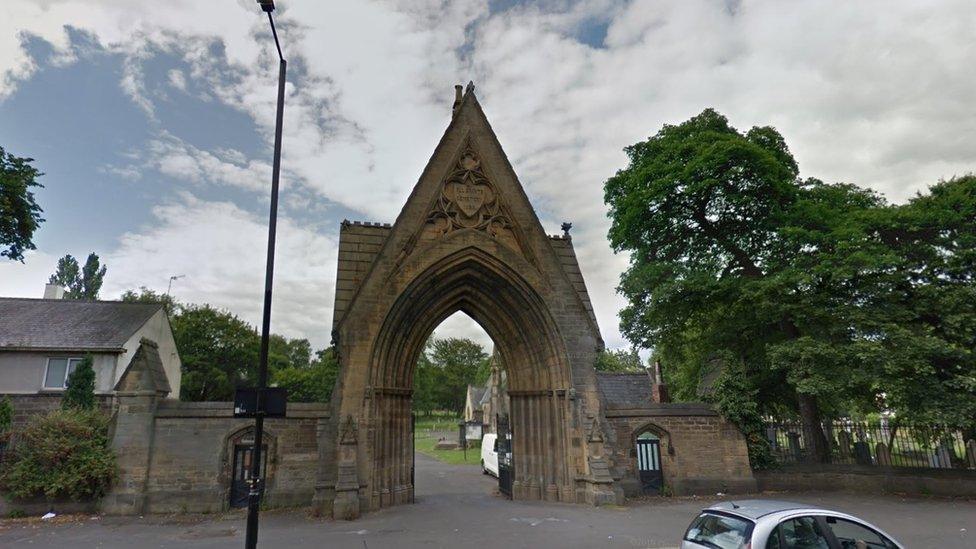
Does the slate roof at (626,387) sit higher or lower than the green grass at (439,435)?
higher

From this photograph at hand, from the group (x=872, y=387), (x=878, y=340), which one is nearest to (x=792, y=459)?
(x=872, y=387)

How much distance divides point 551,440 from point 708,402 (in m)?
5.26

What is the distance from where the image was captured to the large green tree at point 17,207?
49.1 ft

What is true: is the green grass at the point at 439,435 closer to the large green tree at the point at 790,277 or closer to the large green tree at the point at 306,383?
the large green tree at the point at 306,383

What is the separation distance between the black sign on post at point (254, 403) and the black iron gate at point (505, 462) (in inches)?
366

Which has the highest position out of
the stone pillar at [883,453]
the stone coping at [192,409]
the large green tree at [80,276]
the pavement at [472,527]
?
the large green tree at [80,276]

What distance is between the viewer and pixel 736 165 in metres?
16.8

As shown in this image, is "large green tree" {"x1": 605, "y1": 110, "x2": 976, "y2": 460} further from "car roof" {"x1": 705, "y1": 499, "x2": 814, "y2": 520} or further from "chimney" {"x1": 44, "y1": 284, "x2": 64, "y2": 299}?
"chimney" {"x1": 44, "y1": 284, "x2": 64, "y2": 299}

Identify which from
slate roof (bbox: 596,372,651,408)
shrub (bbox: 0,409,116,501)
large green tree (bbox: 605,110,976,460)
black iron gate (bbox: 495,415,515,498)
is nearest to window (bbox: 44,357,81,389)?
shrub (bbox: 0,409,116,501)

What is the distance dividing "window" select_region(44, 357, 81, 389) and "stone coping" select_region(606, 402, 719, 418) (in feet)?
61.6

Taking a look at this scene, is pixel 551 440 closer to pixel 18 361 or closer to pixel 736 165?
pixel 736 165

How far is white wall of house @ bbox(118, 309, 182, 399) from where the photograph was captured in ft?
61.0

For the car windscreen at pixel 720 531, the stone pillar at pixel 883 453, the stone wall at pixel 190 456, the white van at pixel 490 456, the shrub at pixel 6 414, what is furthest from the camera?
the white van at pixel 490 456

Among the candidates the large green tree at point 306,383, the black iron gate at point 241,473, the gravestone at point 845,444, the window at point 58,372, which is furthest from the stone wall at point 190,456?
the large green tree at point 306,383
